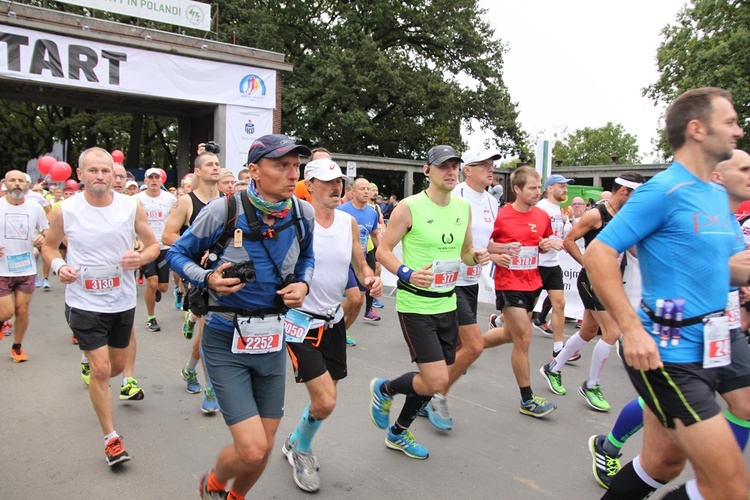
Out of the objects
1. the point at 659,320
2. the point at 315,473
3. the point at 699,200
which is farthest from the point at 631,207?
the point at 315,473

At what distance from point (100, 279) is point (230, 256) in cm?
188

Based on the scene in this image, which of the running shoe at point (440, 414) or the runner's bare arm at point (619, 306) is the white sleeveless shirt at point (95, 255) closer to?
the running shoe at point (440, 414)

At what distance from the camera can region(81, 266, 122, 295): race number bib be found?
4245mm

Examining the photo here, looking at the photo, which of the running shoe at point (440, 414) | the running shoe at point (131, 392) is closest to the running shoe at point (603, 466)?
the running shoe at point (440, 414)

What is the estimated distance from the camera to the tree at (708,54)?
26125mm

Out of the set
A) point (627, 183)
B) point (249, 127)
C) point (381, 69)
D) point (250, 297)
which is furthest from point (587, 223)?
point (381, 69)

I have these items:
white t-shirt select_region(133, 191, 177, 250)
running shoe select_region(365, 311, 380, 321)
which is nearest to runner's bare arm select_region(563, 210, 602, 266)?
running shoe select_region(365, 311, 380, 321)

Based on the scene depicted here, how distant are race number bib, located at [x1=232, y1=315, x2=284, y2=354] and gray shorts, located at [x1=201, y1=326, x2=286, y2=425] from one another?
0.05 metres

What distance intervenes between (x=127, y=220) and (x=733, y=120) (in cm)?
398

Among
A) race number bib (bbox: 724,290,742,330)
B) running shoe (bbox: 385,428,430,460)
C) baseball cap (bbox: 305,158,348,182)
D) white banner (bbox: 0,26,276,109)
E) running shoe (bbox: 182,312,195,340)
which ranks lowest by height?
running shoe (bbox: 385,428,430,460)

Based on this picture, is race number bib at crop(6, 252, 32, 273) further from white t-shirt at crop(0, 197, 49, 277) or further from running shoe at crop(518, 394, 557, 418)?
running shoe at crop(518, 394, 557, 418)

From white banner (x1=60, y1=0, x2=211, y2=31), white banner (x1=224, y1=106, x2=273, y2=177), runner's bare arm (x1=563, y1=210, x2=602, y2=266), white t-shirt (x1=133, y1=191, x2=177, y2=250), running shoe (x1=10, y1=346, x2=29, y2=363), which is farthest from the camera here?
white banner (x1=224, y1=106, x2=273, y2=177)

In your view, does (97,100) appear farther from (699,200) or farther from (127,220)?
(699,200)

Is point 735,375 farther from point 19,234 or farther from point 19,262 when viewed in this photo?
point 19,234
